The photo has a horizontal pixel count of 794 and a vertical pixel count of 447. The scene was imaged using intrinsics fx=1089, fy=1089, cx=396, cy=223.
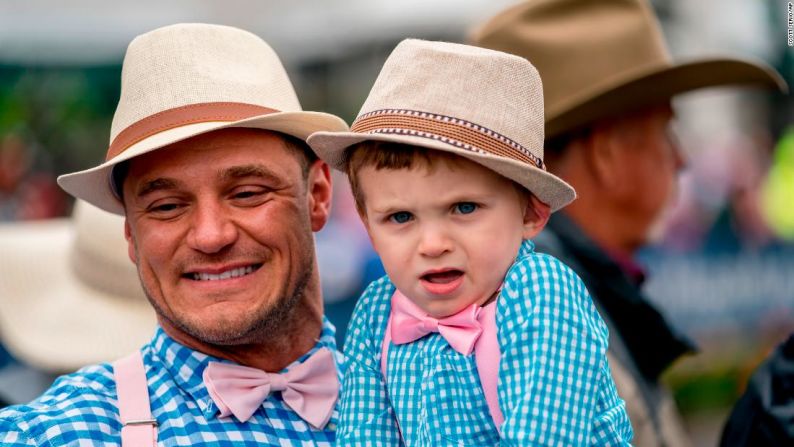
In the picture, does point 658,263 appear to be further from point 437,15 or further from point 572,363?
point 572,363

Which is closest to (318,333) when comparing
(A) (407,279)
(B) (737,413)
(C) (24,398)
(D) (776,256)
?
(A) (407,279)

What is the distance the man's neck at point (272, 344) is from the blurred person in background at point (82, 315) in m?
1.71

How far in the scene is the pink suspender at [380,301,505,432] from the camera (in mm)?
2303

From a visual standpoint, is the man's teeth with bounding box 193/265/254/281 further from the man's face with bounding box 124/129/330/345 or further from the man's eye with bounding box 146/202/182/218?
the man's eye with bounding box 146/202/182/218

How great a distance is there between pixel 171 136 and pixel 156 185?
0.48 feet

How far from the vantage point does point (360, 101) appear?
1133cm

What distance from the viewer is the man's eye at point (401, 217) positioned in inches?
94.7

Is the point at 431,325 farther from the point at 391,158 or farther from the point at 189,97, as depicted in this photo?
the point at 189,97

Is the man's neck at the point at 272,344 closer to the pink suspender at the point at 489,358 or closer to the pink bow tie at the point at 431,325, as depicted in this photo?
the pink bow tie at the point at 431,325

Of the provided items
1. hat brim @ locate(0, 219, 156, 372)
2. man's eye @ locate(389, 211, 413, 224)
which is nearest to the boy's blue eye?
man's eye @ locate(389, 211, 413, 224)

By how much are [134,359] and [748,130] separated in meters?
11.4

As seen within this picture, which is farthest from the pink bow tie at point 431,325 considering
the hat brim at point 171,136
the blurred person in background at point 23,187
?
the blurred person in background at point 23,187

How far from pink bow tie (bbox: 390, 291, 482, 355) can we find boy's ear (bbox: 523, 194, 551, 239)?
24cm

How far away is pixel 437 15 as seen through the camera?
1136 centimetres
